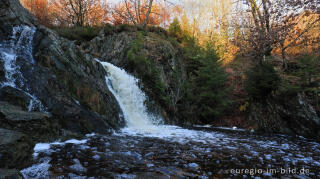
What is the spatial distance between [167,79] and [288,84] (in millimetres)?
6479

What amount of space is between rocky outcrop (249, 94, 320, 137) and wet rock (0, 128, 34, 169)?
8.51m

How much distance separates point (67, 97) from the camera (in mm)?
4996

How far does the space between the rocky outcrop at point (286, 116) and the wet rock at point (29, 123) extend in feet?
27.6

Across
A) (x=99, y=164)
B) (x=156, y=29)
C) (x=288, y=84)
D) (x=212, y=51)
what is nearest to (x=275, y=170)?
(x=99, y=164)

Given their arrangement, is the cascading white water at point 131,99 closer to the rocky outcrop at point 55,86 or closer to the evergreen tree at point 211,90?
the rocky outcrop at point 55,86

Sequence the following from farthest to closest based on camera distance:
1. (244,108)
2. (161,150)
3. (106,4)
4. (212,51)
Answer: (106,4), (212,51), (244,108), (161,150)

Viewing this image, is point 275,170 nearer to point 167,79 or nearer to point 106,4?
point 167,79

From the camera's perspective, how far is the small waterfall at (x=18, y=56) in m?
4.39

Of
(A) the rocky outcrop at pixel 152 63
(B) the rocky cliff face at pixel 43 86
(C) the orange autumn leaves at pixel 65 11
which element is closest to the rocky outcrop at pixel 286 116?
(A) the rocky outcrop at pixel 152 63

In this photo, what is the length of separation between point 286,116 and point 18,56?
9.95 m

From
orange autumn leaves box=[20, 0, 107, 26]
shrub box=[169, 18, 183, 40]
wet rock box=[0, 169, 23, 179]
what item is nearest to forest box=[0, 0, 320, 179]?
wet rock box=[0, 169, 23, 179]

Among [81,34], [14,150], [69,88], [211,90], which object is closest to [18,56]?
[69,88]

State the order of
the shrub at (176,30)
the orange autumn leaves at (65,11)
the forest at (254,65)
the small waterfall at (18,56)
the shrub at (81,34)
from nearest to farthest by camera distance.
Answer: the small waterfall at (18,56)
the forest at (254,65)
the shrub at (81,34)
the orange autumn leaves at (65,11)
the shrub at (176,30)

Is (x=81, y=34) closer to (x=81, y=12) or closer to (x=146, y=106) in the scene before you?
(x=81, y=12)
